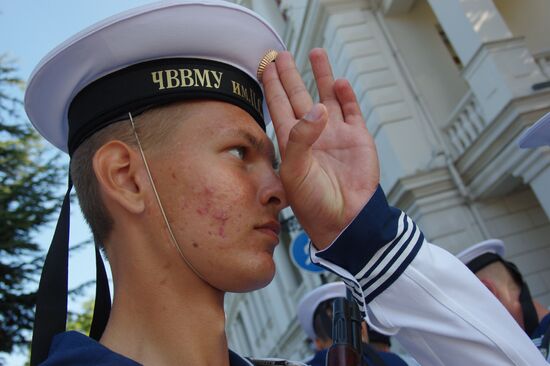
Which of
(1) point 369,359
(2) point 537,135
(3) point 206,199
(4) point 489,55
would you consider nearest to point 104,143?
(3) point 206,199

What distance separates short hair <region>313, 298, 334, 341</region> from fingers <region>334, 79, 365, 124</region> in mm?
3481

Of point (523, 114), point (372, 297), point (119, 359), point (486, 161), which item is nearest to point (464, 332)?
point (372, 297)

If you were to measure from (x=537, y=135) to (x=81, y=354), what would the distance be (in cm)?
227

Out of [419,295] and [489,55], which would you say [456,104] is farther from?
[419,295]

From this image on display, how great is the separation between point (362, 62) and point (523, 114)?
4095 millimetres

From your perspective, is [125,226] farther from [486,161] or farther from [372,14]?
[372,14]

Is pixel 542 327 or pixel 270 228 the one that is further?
pixel 542 327

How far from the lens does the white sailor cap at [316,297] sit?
19.0 feet

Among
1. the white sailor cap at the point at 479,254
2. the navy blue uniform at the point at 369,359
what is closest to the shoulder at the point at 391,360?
the navy blue uniform at the point at 369,359

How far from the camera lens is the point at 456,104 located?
12.3 meters

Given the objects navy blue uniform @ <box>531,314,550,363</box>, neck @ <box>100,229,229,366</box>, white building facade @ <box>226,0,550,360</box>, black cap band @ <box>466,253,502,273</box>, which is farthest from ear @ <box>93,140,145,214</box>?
white building facade @ <box>226,0,550,360</box>

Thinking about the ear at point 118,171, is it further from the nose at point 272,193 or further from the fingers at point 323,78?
the fingers at point 323,78

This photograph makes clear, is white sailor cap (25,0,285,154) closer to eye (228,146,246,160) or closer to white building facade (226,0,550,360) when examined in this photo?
eye (228,146,246,160)

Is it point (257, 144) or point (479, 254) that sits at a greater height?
point (479, 254)
